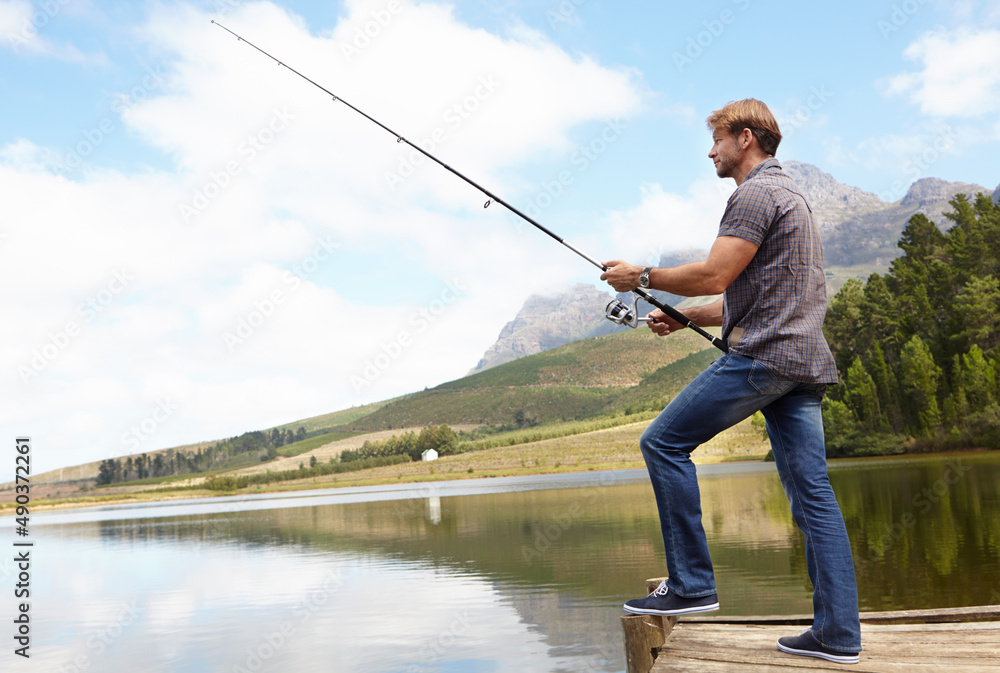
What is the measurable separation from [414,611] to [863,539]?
27.8ft

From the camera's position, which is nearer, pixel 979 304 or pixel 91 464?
pixel 979 304

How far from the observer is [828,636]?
3.03 meters

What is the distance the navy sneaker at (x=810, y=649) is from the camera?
3.00 meters

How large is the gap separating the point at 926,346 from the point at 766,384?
4945cm

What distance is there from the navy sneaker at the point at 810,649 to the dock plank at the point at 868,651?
3 cm

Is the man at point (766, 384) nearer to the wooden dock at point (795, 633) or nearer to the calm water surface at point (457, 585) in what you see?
the wooden dock at point (795, 633)

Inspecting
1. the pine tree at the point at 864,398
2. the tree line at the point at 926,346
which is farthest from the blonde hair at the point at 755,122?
the pine tree at the point at 864,398

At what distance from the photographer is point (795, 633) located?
135 inches

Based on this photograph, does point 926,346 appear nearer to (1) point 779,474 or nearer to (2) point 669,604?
(2) point 669,604

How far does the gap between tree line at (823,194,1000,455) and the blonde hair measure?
145 feet

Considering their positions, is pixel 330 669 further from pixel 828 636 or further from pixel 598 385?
pixel 598 385

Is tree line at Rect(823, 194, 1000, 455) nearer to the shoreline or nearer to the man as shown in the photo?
the shoreline

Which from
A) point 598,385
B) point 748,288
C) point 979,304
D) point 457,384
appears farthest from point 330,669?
point 457,384

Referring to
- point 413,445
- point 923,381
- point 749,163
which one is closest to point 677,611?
point 749,163
